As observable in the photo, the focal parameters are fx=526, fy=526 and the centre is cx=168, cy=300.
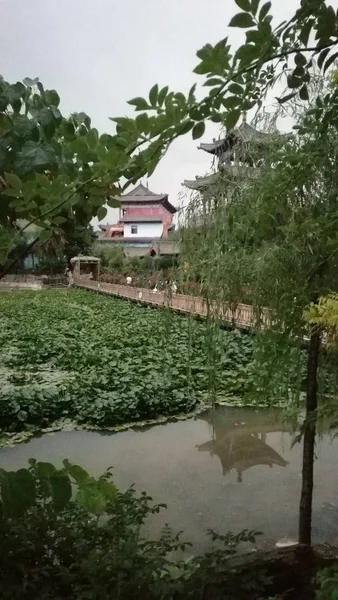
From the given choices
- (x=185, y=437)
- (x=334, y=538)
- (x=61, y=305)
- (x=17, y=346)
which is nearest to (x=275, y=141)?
(x=334, y=538)

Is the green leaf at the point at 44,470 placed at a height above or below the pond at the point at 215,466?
above

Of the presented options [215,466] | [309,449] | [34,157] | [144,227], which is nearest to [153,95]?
[34,157]

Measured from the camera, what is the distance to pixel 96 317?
6.82 meters

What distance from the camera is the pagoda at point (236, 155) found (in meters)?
1.51

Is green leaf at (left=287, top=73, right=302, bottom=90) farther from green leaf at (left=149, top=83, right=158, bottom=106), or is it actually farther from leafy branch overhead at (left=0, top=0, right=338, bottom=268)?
green leaf at (left=149, top=83, right=158, bottom=106)

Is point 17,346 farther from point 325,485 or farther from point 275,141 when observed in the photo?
point 275,141

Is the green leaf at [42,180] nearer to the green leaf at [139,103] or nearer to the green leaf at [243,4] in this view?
the green leaf at [139,103]

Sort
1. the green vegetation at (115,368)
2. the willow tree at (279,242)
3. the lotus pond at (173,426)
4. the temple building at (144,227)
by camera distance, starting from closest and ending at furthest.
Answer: the willow tree at (279,242) → the temple building at (144,227) → the lotus pond at (173,426) → the green vegetation at (115,368)

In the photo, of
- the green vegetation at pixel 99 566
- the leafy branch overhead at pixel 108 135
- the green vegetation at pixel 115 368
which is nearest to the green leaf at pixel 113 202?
the leafy branch overhead at pixel 108 135

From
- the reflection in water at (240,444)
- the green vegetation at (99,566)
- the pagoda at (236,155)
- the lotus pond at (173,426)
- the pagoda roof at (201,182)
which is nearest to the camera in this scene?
the green vegetation at (99,566)

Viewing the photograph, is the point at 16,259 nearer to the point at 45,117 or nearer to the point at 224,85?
the point at 45,117

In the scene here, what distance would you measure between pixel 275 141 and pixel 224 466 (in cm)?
Answer: 190

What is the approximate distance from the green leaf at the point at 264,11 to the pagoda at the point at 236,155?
3.15ft

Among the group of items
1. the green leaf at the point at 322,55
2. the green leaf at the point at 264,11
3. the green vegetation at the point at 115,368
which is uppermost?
the green leaf at the point at 322,55
